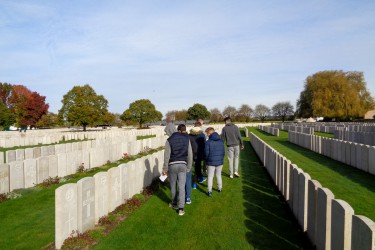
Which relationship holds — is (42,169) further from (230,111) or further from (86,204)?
(230,111)

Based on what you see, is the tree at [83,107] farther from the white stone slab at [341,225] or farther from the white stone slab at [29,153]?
the white stone slab at [341,225]

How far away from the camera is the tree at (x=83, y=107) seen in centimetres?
4594

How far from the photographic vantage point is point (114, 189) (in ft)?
23.0

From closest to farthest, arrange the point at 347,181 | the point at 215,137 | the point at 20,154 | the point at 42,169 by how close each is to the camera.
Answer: the point at 215,137 → the point at 347,181 → the point at 42,169 → the point at 20,154

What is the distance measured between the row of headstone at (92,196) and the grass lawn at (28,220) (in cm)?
58

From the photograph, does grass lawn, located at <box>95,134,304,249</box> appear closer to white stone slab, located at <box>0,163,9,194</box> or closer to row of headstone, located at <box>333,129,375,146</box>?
white stone slab, located at <box>0,163,9,194</box>

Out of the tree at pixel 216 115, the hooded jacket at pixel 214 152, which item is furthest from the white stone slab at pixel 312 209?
the tree at pixel 216 115

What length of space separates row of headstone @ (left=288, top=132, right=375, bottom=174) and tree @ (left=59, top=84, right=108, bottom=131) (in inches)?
1383

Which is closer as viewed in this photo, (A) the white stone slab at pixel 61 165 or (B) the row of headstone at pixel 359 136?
(A) the white stone slab at pixel 61 165

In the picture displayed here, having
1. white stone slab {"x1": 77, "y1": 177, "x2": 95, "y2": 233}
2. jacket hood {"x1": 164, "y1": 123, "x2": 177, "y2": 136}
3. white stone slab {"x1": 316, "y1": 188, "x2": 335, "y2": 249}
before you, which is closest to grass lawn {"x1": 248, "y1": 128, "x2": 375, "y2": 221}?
white stone slab {"x1": 316, "y1": 188, "x2": 335, "y2": 249}

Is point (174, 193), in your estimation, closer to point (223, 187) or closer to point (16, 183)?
point (223, 187)

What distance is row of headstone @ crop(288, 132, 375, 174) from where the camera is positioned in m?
11.4

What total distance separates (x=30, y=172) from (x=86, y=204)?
523 centimetres

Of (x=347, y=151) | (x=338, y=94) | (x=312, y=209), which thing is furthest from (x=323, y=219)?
(x=338, y=94)
